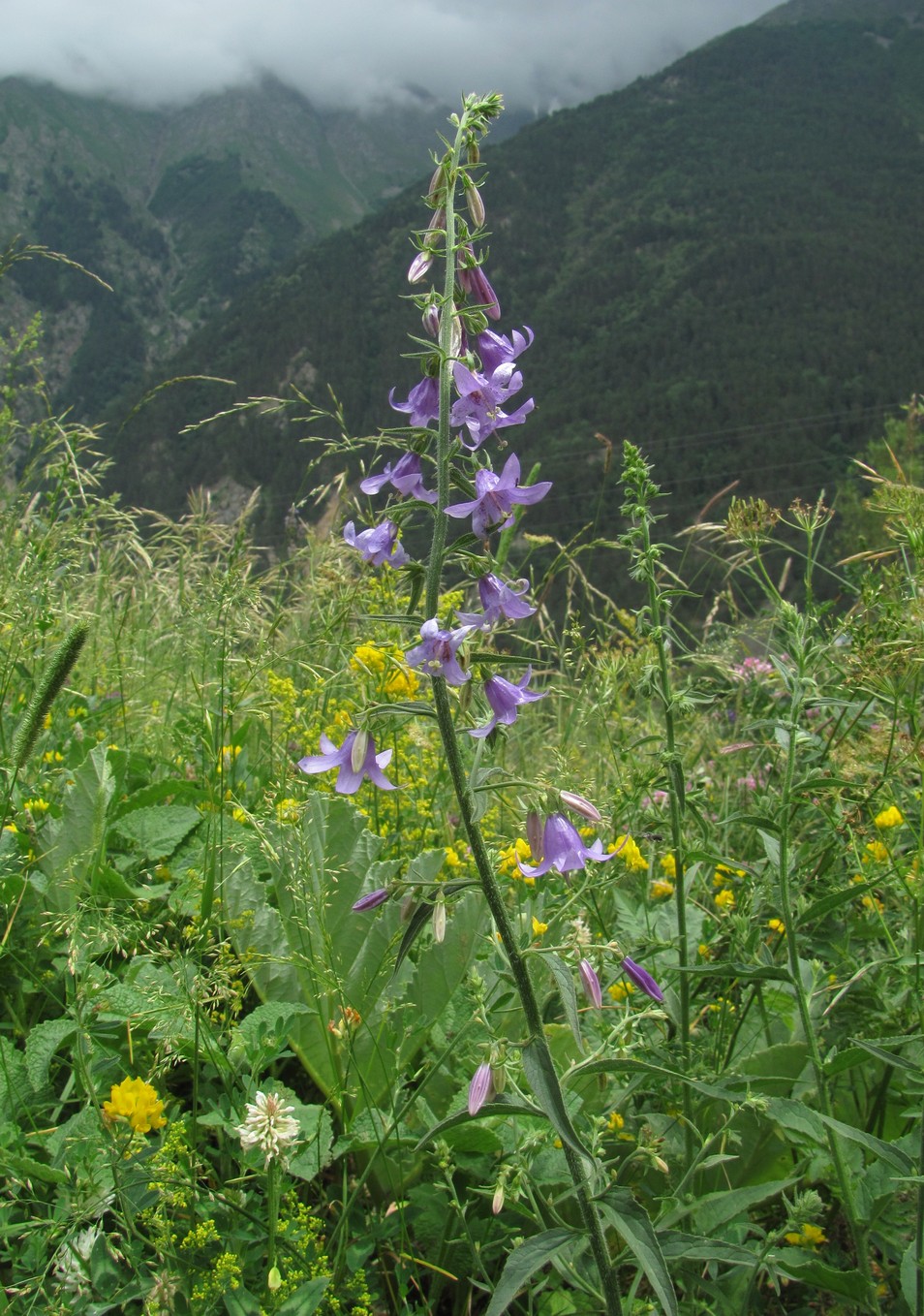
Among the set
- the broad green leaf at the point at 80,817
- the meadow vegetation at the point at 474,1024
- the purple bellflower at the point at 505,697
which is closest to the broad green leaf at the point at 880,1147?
the meadow vegetation at the point at 474,1024

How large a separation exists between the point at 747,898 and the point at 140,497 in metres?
113

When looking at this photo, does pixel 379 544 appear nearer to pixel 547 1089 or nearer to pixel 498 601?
pixel 498 601

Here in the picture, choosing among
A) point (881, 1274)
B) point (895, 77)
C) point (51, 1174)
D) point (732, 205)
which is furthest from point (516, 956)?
point (895, 77)

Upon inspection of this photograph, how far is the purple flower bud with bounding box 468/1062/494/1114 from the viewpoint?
4.44 feet

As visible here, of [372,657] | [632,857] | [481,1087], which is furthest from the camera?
[372,657]

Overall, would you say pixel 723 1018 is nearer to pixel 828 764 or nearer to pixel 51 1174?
pixel 828 764

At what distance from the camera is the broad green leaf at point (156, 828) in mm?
2563

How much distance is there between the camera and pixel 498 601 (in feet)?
4.86

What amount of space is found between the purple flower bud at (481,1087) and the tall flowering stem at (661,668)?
549 mm

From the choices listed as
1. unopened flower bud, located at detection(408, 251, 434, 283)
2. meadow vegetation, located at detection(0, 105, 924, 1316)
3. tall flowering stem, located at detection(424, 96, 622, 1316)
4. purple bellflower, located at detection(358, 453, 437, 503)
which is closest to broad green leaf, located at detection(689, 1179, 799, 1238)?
meadow vegetation, located at detection(0, 105, 924, 1316)

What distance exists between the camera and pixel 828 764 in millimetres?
2346

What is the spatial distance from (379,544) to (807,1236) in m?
1.52

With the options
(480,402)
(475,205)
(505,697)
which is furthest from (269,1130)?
(475,205)

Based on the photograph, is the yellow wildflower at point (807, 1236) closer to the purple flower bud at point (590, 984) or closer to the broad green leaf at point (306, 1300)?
the purple flower bud at point (590, 984)
